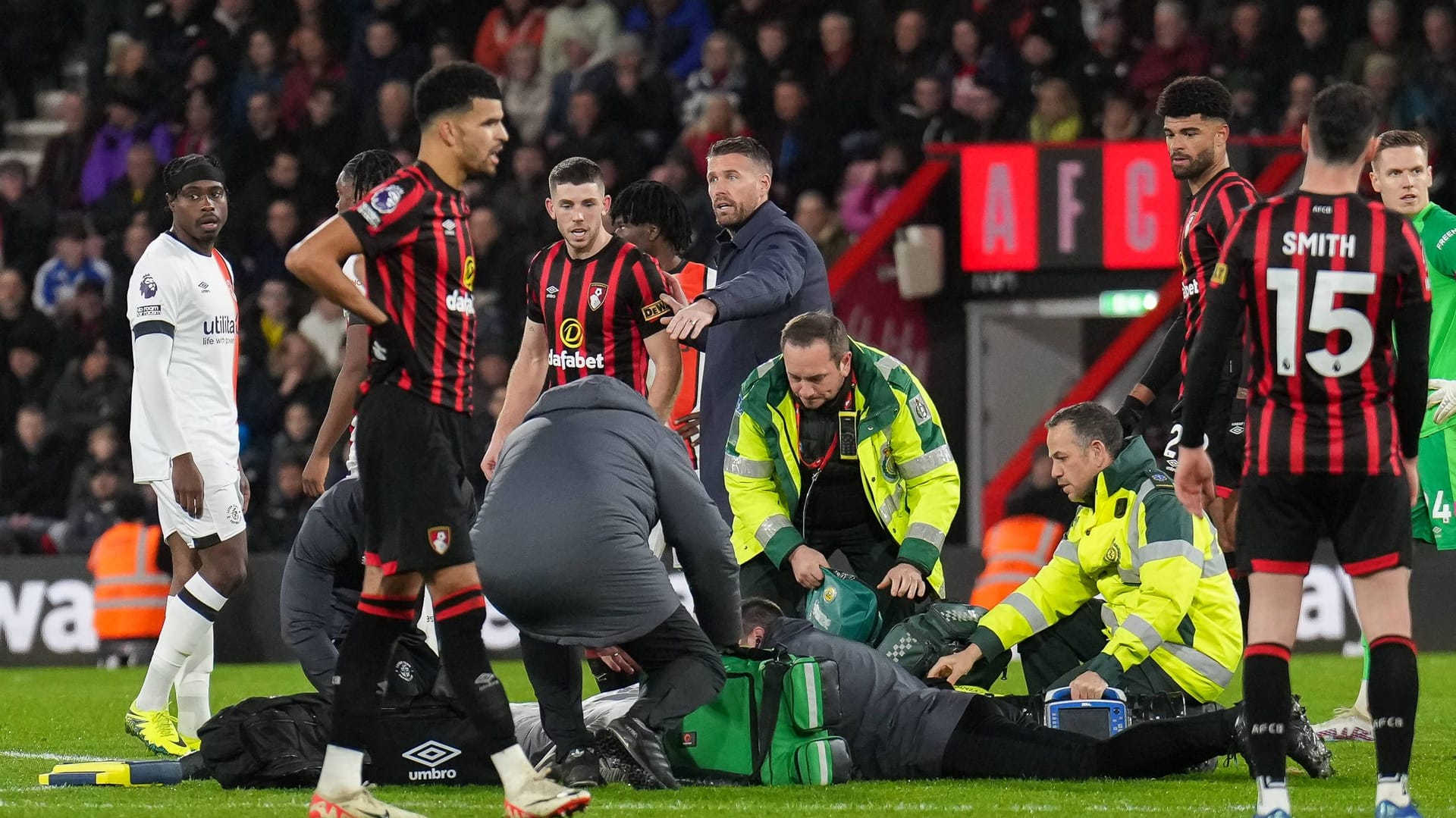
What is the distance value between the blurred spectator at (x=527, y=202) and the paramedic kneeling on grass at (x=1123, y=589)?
25.2 feet

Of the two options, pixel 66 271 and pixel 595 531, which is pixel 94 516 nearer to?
pixel 66 271

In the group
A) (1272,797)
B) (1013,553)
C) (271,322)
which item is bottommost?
(1272,797)

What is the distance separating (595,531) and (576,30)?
34.3ft

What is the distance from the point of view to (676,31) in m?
15.5

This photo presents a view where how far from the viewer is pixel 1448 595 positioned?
38.0 feet

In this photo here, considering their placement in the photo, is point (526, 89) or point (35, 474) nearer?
point (35, 474)

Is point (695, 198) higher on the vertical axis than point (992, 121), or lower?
lower

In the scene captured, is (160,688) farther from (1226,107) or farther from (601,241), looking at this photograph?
Answer: (1226,107)

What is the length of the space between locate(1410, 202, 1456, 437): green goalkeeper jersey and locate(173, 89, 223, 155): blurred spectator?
35.3ft

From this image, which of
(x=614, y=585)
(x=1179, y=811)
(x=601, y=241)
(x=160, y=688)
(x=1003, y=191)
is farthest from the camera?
(x=1003, y=191)

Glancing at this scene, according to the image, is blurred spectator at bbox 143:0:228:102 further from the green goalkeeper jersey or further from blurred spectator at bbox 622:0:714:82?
the green goalkeeper jersey

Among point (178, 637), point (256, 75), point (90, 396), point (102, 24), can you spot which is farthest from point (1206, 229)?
point (102, 24)

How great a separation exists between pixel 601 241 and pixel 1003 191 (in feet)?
17.5

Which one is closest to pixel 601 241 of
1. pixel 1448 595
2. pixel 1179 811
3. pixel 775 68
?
pixel 1179 811
